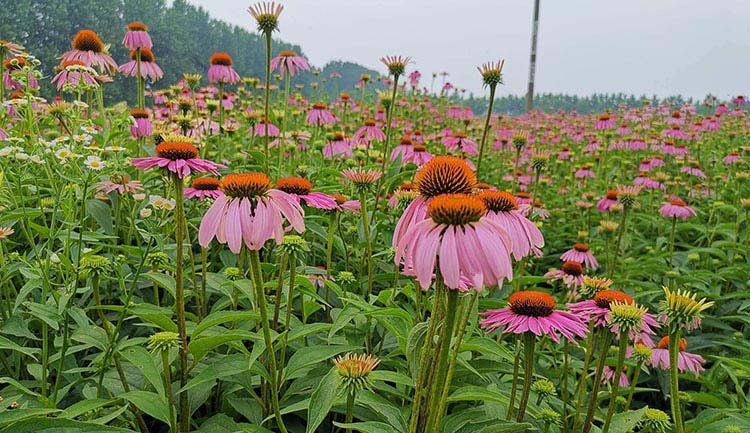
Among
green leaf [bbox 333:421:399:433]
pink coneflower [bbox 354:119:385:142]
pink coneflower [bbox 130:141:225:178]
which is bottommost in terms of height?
green leaf [bbox 333:421:399:433]

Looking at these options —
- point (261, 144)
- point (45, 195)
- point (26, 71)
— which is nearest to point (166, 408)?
point (26, 71)

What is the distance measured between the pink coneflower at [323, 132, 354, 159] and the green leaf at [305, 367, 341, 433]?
2.07m

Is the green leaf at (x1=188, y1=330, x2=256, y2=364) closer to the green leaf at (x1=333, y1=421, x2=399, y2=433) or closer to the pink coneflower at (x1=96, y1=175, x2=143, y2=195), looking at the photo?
the green leaf at (x1=333, y1=421, x2=399, y2=433)

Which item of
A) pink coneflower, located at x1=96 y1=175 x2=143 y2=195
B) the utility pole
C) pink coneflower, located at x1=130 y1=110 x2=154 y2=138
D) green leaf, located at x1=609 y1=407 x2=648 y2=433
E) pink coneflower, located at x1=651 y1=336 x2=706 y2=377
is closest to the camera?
green leaf, located at x1=609 y1=407 x2=648 y2=433

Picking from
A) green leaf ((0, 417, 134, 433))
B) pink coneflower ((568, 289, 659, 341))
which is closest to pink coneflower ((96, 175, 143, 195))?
green leaf ((0, 417, 134, 433))

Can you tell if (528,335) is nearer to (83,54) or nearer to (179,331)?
(179,331)

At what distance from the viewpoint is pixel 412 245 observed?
2.62 feet

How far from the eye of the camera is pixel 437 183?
92 centimetres

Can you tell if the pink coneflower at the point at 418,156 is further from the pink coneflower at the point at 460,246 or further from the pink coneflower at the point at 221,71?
the pink coneflower at the point at 460,246

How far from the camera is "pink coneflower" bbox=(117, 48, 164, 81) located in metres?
2.74

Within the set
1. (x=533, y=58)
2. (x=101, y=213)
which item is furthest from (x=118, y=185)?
(x=533, y=58)

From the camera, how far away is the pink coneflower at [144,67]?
8.99 feet

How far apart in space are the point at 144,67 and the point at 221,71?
0.42 m

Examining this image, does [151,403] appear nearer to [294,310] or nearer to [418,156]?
[294,310]
